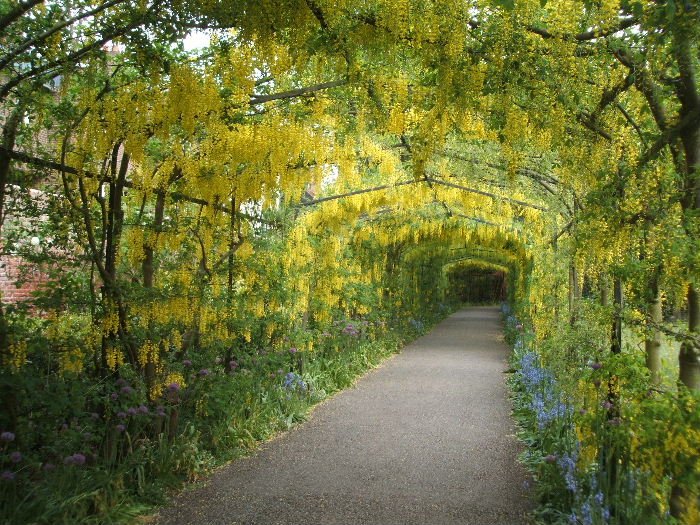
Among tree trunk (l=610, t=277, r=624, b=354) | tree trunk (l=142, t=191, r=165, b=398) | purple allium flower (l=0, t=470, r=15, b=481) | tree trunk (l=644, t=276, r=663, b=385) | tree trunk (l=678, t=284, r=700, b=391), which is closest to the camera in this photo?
tree trunk (l=678, t=284, r=700, b=391)

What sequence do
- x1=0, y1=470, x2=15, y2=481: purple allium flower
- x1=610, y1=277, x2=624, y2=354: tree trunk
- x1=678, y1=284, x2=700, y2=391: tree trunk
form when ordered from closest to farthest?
x1=678, y1=284, x2=700, y2=391: tree trunk → x1=0, y1=470, x2=15, y2=481: purple allium flower → x1=610, y1=277, x2=624, y2=354: tree trunk

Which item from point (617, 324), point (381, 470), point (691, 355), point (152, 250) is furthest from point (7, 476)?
point (617, 324)

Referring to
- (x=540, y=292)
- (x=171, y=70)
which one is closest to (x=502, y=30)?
(x=171, y=70)

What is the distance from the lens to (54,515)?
2.72 m

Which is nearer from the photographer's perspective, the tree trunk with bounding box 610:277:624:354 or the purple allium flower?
the purple allium flower

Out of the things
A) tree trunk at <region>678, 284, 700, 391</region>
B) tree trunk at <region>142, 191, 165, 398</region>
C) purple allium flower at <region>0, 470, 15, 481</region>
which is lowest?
purple allium flower at <region>0, 470, 15, 481</region>

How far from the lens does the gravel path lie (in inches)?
129

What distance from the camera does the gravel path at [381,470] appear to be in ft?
10.7

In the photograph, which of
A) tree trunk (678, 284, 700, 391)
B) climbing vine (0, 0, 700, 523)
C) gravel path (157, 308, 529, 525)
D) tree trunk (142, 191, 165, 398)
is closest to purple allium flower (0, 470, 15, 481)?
climbing vine (0, 0, 700, 523)

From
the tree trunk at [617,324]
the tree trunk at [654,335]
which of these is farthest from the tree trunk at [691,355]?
the tree trunk at [617,324]

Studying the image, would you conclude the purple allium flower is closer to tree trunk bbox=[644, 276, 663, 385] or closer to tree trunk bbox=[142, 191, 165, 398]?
tree trunk bbox=[142, 191, 165, 398]

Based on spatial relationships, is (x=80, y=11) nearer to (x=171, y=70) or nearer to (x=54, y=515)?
(x=171, y=70)

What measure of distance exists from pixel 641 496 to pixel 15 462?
2824 millimetres

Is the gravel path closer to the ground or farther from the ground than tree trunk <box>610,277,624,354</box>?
closer to the ground
